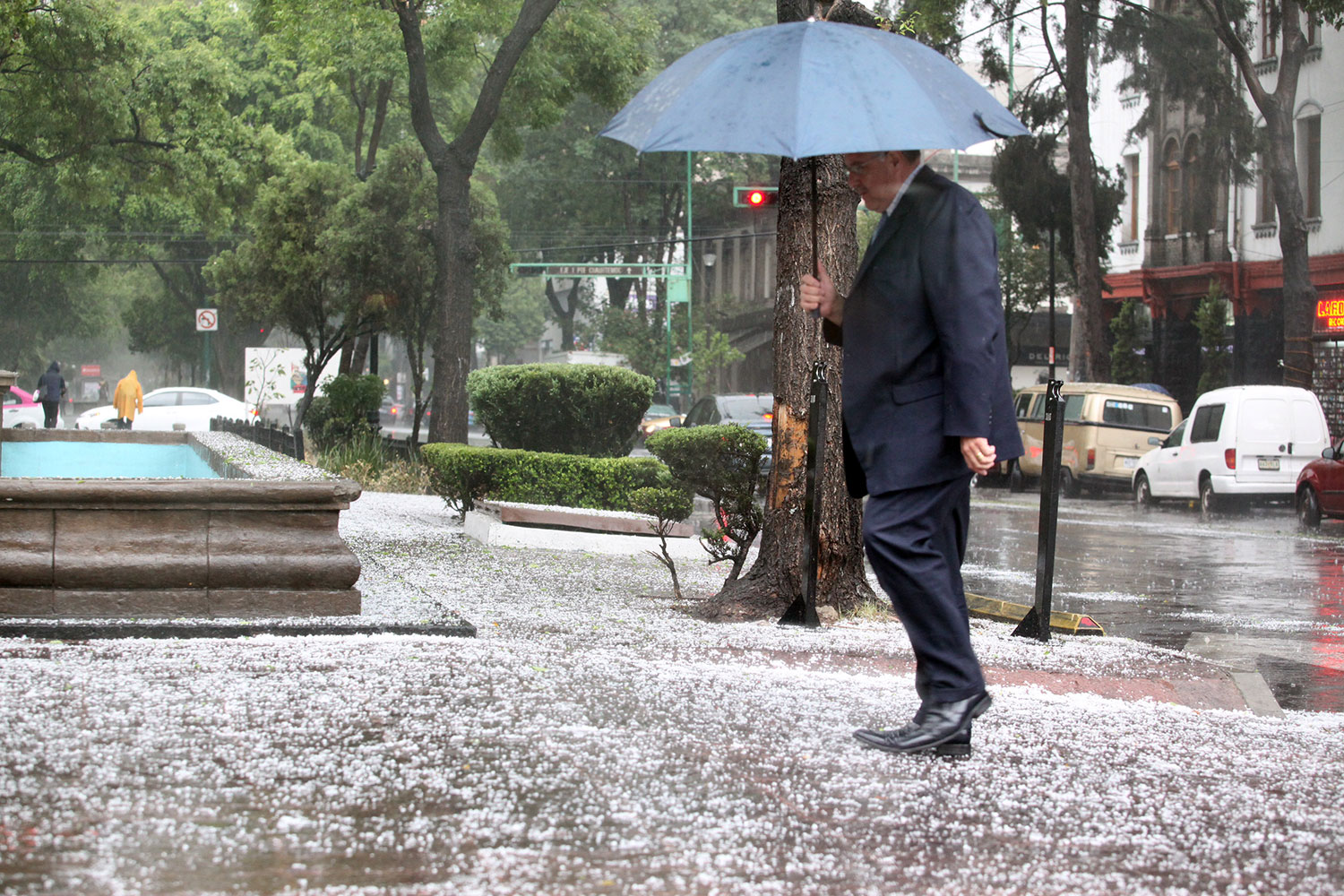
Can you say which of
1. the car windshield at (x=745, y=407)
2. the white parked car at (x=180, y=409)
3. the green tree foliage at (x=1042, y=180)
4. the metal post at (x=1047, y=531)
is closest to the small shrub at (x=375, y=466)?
the car windshield at (x=745, y=407)

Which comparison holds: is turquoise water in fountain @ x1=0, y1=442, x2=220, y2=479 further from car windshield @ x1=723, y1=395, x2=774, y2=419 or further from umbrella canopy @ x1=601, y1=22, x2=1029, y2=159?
umbrella canopy @ x1=601, y1=22, x2=1029, y2=159

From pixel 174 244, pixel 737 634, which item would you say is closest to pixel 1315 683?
pixel 737 634

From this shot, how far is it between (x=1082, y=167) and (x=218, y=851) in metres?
28.6

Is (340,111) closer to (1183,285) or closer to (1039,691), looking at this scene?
(1183,285)

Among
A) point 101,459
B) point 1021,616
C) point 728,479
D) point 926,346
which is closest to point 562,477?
point 728,479

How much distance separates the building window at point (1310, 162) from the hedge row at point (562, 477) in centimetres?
2271

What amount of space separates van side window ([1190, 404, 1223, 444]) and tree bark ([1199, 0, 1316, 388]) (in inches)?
277

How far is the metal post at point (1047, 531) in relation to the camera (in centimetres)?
705

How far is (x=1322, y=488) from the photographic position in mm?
18578

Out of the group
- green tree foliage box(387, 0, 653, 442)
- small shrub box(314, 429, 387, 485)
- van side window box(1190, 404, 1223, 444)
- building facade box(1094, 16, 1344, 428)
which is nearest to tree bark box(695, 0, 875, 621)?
small shrub box(314, 429, 387, 485)

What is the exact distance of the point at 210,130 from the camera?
923 inches

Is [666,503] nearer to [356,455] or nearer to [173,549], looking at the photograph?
[173,549]

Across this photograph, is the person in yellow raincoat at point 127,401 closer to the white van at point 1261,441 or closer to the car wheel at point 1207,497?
the car wheel at point 1207,497

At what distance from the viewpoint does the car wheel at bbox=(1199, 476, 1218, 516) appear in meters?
21.2
